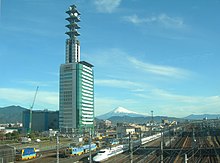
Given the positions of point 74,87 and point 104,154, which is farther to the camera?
point 74,87

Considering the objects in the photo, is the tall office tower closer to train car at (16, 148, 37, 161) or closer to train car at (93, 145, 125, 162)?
train car at (16, 148, 37, 161)

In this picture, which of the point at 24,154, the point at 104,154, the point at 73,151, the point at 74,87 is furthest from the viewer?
the point at 74,87

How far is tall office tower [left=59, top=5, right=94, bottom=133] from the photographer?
95.2 meters

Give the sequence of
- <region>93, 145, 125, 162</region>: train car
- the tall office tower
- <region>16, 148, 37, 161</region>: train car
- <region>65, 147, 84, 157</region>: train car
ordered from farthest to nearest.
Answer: the tall office tower → <region>65, 147, 84, 157</region>: train car → <region>16, 148, 37, 161</region>: train car → <region>93, 145, 125, 162</region>: train car

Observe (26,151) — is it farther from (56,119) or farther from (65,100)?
(56,119)

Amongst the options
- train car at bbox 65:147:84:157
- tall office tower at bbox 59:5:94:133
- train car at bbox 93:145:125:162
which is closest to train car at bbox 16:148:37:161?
train car at bbox 65:147:84:157

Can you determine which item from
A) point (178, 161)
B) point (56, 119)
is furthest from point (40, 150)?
point (56, 119)

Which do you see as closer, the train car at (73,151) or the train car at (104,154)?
the train car at (104,154)

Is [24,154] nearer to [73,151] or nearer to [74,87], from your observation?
[73,151]

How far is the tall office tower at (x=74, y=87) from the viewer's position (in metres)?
95.2

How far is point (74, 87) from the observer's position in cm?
9525

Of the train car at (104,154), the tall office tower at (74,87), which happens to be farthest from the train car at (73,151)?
the tall office tower at (74,87)

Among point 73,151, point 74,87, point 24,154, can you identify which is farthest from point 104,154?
point 74,87

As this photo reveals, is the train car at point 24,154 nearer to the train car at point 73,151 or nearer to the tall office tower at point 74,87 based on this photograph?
the train car at point 73,151
